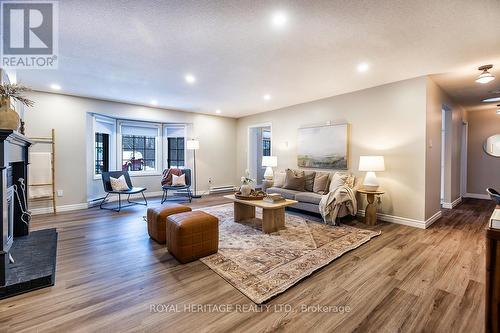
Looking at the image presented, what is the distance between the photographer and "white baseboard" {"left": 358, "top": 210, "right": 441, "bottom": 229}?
385 cm

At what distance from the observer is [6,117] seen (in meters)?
2.14

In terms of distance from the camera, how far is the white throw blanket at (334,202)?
3.90 m

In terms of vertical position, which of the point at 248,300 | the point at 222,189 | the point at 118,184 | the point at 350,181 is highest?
the point at 350,181

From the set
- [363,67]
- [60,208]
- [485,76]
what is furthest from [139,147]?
[485,76]

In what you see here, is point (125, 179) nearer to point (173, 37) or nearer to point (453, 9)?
point (173, 37)

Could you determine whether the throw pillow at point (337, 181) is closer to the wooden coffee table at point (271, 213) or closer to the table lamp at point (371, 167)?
the table lamp at point (371, 167)

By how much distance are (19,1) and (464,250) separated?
553cm

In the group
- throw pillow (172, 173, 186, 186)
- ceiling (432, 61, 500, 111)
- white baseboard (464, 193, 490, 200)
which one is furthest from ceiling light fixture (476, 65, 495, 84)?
throw pillow (172, 173, 186, 186)

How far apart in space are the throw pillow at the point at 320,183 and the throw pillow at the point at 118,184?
166 inches

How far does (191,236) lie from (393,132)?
12.7 feet

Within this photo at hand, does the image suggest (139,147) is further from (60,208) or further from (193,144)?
(60,208)

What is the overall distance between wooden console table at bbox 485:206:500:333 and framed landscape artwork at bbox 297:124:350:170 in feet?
11.8

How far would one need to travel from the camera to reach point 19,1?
2.04m

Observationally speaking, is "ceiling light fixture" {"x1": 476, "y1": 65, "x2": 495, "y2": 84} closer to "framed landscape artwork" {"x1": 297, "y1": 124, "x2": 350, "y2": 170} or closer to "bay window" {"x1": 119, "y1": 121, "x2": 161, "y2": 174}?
"framed landscape artwork" {"x1": 297, "y1": 124, "x2": 350, "y2": 170}
